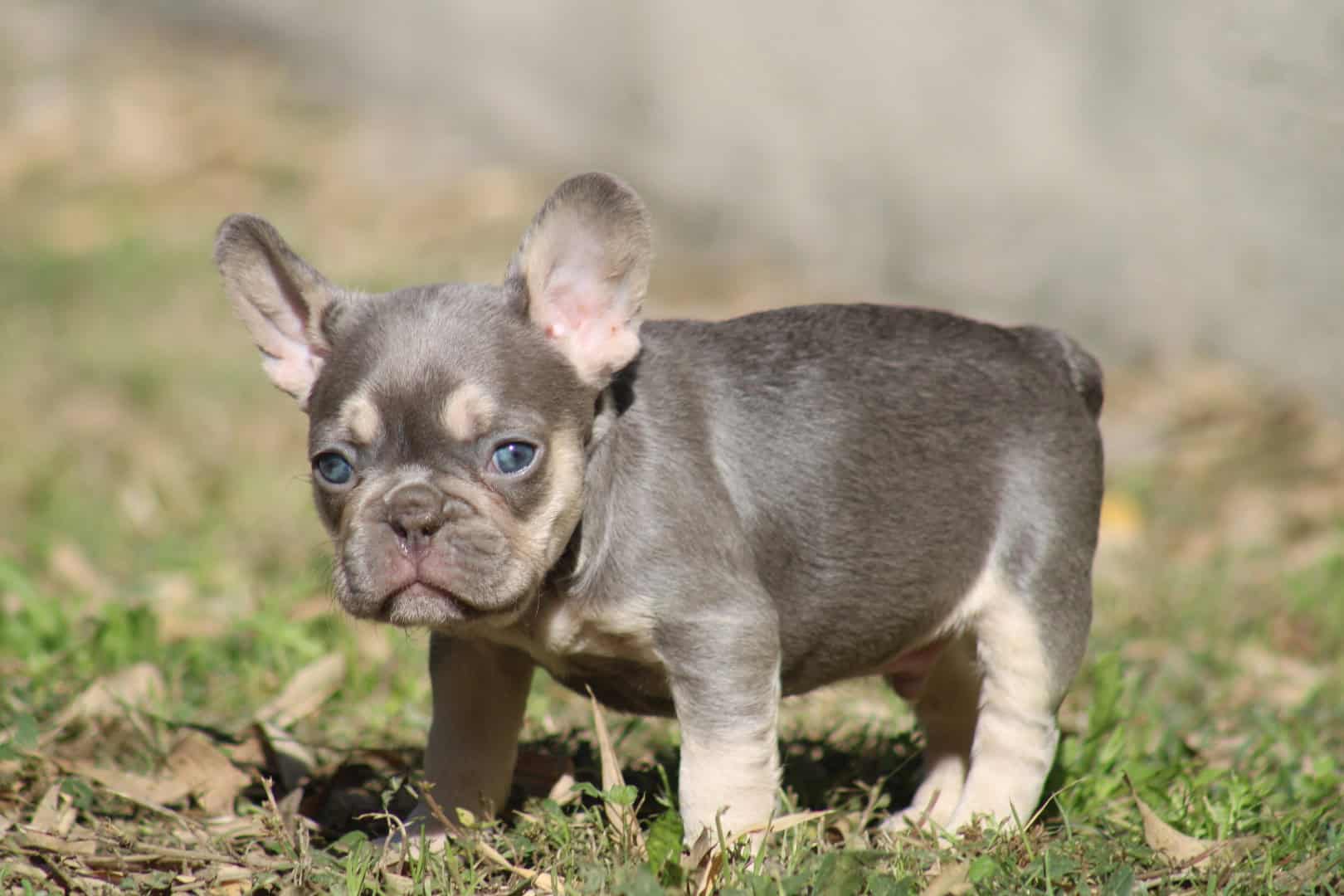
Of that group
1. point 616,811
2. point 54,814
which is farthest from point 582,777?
point 54,814

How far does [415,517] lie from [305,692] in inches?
103

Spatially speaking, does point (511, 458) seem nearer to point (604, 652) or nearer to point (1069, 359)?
point (604, 652)

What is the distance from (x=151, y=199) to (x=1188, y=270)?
1068 centimetres

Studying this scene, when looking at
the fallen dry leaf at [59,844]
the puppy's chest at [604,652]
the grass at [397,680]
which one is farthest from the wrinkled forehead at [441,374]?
the fallen dry leaf at [59,844]

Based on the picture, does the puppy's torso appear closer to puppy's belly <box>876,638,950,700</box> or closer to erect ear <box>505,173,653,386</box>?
puppy's belly <box>876,638,950,700</box>

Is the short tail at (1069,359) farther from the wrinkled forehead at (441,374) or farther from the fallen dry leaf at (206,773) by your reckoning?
the fallen dry leaf at (206,773)

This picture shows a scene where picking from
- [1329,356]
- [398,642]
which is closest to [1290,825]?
[398,642]

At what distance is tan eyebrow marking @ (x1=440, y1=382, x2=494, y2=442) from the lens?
15.1ft

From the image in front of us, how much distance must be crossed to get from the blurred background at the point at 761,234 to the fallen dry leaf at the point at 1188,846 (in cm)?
298

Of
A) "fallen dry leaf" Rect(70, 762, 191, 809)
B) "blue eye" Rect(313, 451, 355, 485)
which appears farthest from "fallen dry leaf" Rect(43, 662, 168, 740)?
"blue eye" Rect(313, 451, 355, 485)

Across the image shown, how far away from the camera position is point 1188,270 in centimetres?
1141

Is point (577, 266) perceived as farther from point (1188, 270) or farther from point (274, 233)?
point (1188, 270)

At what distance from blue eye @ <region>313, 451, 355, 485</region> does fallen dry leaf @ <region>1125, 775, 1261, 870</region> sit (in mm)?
2640

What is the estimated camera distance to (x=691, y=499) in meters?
4.89
